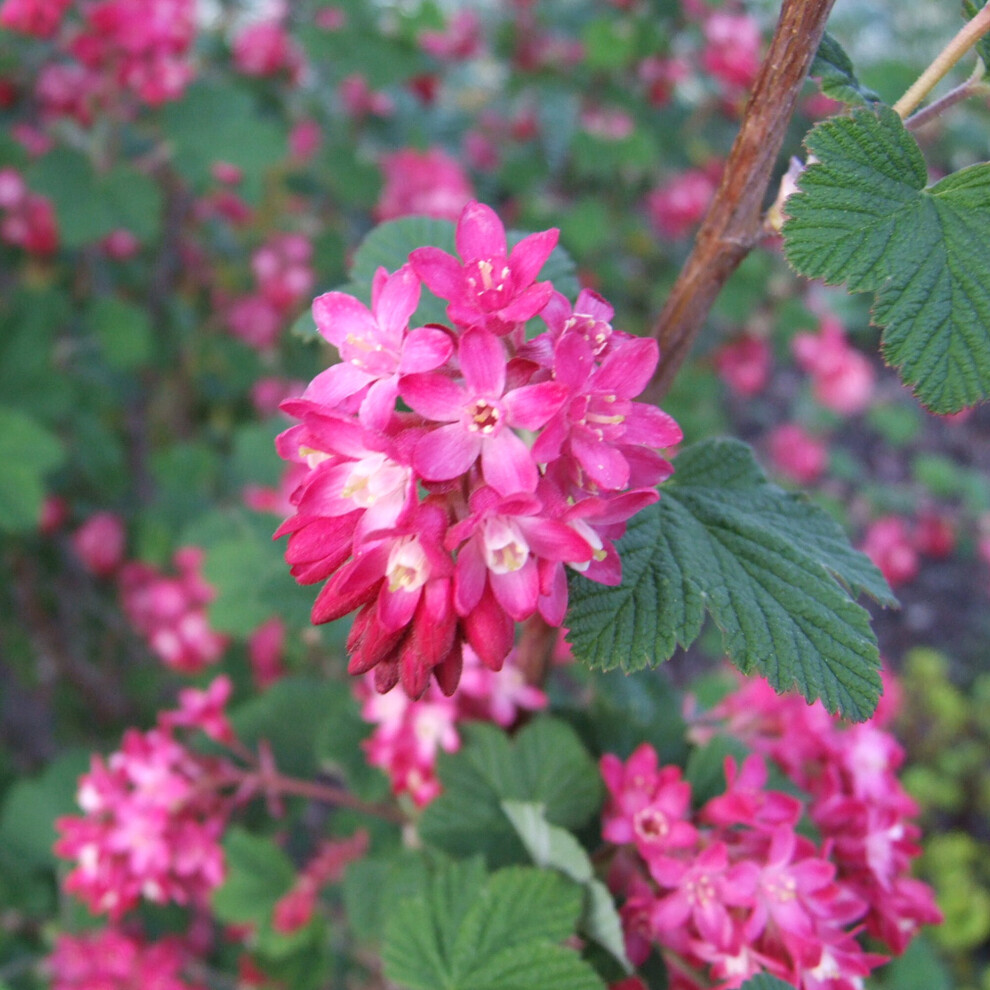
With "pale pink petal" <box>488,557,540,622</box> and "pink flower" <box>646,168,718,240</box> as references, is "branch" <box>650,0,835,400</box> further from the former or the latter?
"pink flower" <box>646,168,718,240</box>

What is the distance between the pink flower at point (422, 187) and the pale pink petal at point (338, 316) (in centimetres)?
174

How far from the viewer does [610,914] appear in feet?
2.46

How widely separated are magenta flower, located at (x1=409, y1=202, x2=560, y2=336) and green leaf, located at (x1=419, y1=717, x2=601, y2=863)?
1.55 ft

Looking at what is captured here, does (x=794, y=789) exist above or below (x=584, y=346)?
below

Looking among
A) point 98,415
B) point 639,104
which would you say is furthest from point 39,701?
point 639,104

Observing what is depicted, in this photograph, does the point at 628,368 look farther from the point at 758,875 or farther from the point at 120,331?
the point at 120,331

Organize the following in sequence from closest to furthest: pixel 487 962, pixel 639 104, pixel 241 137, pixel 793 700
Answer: pixel 487 962 < pixel 793 700 < pixel 241 137 < pixel 639 104

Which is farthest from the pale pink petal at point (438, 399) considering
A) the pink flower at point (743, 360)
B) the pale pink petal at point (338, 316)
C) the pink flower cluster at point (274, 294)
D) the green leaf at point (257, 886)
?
the pink flower at point (743, 360)

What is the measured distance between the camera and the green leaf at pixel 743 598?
593mm

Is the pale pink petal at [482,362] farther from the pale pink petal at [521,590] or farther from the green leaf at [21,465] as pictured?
the green leaf at [21,465]

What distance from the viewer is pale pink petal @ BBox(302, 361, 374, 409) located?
0.59 metres

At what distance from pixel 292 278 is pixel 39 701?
1.54 metres

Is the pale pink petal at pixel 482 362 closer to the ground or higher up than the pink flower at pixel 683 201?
higher up

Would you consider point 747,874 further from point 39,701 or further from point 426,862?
point 39,701
